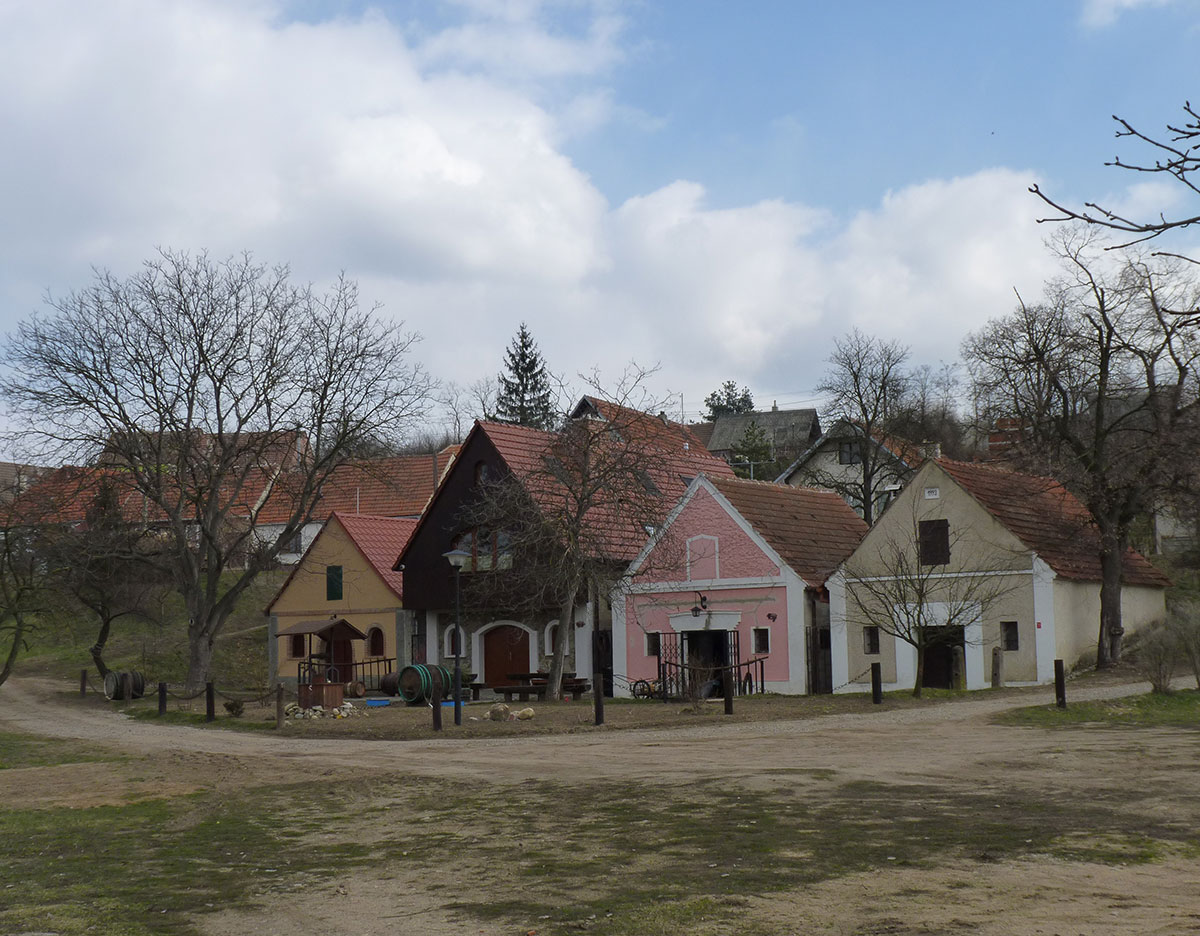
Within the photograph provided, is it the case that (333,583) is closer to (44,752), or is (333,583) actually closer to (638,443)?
(638,443)

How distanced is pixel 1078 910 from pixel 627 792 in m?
7.56

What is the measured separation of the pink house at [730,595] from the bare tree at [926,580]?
1894 mm

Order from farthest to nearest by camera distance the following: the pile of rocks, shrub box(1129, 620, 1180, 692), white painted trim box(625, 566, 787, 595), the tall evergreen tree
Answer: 1. the tall evergreen tree
2. white painted trim box(625, 566, 787, 595)
3. the pile of rocks
4. shrub box(1129, 620, 1180, 692)

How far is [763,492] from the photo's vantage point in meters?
40.6

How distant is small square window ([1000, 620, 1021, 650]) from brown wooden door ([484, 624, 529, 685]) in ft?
49.6

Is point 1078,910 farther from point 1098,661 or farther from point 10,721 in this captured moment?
point 10,721

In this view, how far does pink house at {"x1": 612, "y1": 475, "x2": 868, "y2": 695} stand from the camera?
37250 millimetres

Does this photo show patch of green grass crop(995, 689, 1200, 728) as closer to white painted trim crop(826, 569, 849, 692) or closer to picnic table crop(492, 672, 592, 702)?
white painted trim crop(826, 569, 849, 692)

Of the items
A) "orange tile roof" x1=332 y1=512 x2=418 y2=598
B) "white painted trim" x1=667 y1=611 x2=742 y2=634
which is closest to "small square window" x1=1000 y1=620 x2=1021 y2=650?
"white painted trim" x1=667 y1=611 x2=742 y2=634

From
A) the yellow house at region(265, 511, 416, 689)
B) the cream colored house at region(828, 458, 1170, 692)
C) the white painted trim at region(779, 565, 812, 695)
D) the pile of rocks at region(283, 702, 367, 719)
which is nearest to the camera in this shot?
the pile of rocks at region(283, 702, 367, 719)

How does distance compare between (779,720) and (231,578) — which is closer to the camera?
(779,720)

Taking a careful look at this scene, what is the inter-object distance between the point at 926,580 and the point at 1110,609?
4.96 m

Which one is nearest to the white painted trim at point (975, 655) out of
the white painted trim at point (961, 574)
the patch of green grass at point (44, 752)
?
the white painted trim at point (961, 574)

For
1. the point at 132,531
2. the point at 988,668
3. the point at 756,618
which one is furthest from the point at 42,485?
the point at 988,668
